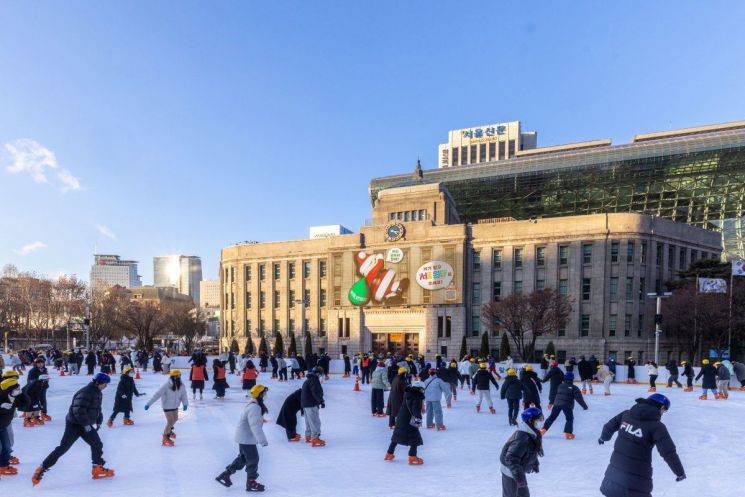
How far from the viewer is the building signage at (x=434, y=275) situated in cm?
5144

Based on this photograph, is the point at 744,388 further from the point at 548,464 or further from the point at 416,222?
the point at 416,222

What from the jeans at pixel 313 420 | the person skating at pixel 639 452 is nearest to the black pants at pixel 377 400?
the jeans at pixel 313 420

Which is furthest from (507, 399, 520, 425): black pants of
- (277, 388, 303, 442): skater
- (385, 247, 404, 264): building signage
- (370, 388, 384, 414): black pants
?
(385, 247, 404, 264): building signage

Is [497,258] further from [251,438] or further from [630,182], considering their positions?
[251,438]

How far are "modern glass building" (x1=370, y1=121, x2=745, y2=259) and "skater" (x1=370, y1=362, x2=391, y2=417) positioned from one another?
57.7 metres

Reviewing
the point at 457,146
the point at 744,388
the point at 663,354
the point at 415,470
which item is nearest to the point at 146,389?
the point at 415,470

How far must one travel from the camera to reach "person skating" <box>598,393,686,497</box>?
5.26 metres

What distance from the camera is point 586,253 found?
47.9 metres

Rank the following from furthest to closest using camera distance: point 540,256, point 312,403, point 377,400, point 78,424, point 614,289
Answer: point 540,256 < point 614,289 < point 377,400 < point 312,403 < point 78,424

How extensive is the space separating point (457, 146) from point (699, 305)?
396 ft

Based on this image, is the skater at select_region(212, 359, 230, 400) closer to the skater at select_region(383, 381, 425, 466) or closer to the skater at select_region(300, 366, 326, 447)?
the skater at select_region(300, 366, 326, 447)

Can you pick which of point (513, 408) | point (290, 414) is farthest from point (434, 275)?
point (290, 414)

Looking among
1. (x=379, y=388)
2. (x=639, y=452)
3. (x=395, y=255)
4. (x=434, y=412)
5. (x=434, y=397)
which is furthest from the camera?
(x=395, y=255)

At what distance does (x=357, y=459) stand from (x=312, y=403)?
1606 millimetres
